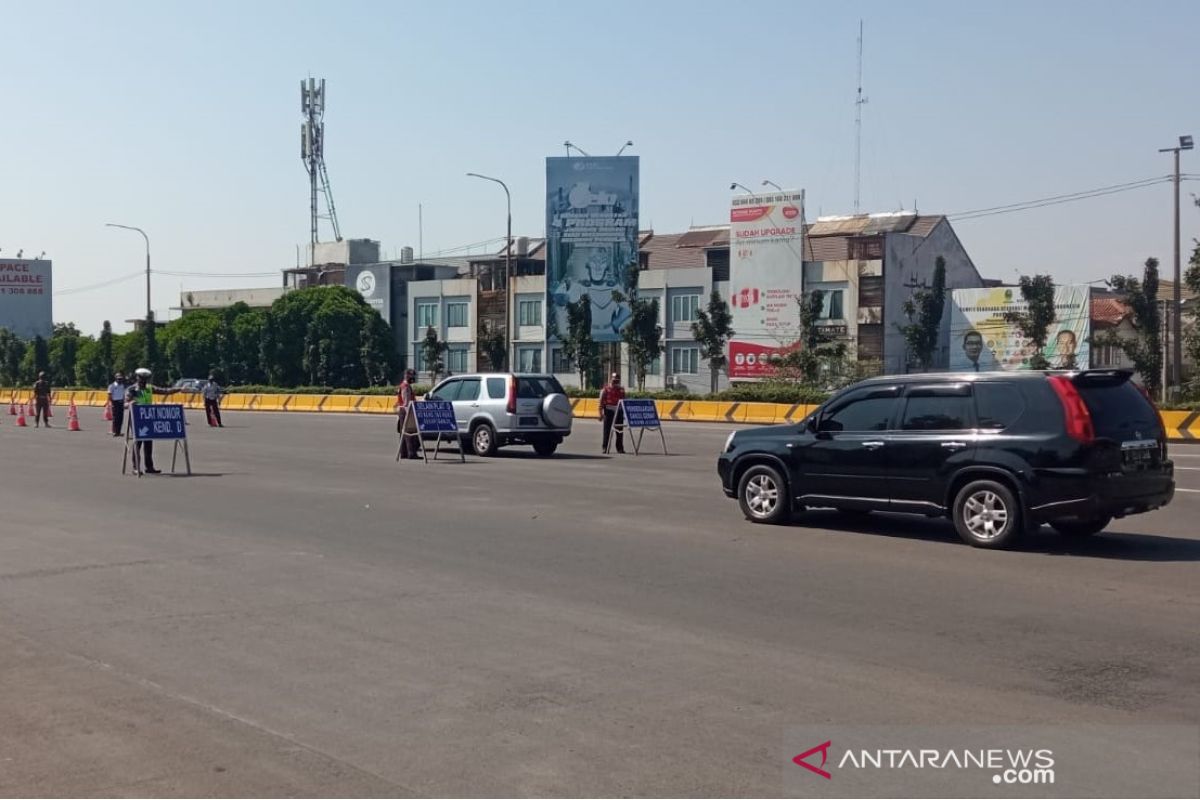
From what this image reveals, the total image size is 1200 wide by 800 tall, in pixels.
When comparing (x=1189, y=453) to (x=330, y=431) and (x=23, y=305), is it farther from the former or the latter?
(x=23, y=305)

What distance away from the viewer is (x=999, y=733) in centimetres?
641

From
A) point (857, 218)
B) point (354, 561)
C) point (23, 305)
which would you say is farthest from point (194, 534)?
point (23, 305)

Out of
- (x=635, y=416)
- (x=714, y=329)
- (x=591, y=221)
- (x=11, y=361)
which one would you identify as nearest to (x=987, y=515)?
(x=635, y=416)

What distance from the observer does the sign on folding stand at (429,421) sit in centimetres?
2452

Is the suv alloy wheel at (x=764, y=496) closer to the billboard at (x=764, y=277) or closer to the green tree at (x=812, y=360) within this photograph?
the green tree at (x=812, y=360)

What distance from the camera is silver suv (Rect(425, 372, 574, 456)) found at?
84.1ft

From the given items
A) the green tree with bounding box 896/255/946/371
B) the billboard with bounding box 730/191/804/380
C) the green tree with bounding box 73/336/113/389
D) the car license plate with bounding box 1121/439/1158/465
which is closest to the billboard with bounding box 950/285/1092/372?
the green tree with bounding box 896/255/946/371

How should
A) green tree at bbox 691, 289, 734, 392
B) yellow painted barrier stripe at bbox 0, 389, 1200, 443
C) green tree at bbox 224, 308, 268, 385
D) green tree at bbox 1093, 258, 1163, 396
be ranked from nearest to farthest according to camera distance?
yellow painted barrier stripe at bbox 0, 389, 1200, 443 → green tree at bbox 1093, 258, 1163, 396 → green tree at bbox 691, 289, 734, 392 → green tree at bbox 224, 308, 268, 385

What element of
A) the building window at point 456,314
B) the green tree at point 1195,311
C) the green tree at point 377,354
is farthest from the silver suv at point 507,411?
the building window at point 456,314

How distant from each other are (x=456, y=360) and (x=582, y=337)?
82.2 feet

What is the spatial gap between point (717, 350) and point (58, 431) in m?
34.3

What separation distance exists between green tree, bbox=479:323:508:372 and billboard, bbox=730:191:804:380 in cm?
1584

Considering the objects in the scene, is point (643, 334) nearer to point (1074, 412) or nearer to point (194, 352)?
point (194, 352)

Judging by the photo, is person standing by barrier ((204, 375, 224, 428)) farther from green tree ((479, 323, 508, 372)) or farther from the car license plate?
green tree ((479, 323, 508, 372))
